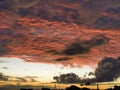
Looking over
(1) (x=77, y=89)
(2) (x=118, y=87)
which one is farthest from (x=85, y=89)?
(2) (x=118, y=87)

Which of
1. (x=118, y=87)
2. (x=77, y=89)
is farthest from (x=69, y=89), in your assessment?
(x=118, y=87)

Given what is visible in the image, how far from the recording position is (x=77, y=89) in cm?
13738

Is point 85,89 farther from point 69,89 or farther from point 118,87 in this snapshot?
point 118,87

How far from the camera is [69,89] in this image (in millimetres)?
136625

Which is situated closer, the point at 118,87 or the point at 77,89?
the point at 118,87

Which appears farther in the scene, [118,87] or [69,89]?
[69,89]

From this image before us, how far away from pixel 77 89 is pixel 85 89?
4.80 m

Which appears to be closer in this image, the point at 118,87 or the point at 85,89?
the point at 118,87

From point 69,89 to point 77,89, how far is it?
4782 mm

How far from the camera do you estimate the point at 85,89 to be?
138m

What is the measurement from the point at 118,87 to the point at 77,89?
24033 mm

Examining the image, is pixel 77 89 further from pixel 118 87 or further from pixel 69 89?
pixel 118 87

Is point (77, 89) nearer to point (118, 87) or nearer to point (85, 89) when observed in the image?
point (85, 89)
